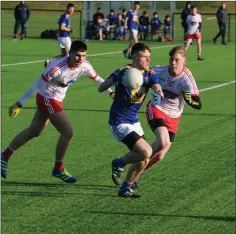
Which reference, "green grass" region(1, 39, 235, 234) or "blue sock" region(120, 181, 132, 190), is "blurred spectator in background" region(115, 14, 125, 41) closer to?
"green grass" region(1, 39, 235, 234)

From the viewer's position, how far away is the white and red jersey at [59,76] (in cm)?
1191

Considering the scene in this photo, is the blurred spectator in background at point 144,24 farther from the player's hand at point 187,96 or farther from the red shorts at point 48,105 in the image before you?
the player's hand at point 187,96

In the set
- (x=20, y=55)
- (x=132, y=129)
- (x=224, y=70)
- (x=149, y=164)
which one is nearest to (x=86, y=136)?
(x=149, y=164)

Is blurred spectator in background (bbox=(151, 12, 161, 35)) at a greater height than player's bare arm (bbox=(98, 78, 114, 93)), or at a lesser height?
lesser

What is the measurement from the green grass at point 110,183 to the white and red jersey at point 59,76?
135 centimetres

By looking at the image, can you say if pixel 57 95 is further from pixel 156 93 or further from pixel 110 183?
pixel 156 93

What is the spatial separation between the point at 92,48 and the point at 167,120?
1169 inches

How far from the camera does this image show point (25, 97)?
11883 mm

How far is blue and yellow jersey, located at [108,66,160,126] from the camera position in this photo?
10.9 meters

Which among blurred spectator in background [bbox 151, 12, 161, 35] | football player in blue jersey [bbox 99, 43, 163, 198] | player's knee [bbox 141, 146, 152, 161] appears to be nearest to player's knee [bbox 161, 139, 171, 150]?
football player in blue jersey [bbox 99, 43, 163, 198]

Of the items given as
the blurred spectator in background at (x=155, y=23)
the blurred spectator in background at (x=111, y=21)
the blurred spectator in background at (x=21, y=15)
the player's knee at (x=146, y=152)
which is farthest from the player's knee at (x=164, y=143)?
the blurred spectator in background at (x=111, y=21)

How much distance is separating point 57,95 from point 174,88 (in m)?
1.75

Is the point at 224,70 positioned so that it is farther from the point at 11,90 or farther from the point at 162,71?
the point at 162,71

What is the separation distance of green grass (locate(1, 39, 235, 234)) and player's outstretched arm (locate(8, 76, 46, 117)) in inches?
43.3
